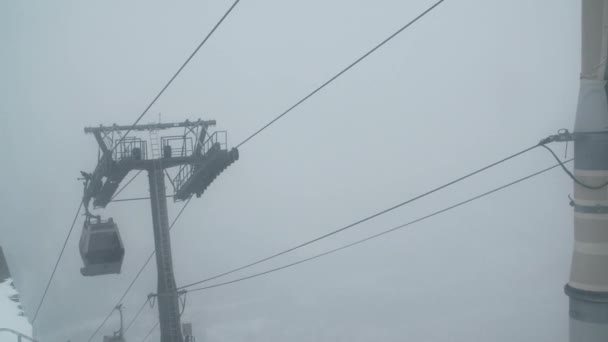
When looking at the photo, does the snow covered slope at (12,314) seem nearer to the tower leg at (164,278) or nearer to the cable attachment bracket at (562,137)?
the tower leg at (164,278)

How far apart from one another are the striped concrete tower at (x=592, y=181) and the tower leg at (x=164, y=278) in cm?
999

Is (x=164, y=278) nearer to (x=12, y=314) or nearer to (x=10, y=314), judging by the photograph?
(x=10, y=314)

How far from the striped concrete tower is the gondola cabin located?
12.6 meters

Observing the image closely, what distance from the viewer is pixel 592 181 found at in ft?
14.4

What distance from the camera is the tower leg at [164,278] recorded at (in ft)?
42.4

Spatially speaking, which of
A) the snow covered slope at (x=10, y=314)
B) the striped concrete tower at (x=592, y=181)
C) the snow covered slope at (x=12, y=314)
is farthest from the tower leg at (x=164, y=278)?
the snow covered slope at (x=12, y=314)

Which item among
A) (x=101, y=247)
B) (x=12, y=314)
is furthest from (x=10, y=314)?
(x=101, y=247)

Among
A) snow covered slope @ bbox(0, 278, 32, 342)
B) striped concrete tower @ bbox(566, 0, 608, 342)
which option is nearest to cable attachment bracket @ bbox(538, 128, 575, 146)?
striped concrete tower @ bbox(566, 0, 608, 342)

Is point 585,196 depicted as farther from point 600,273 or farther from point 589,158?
point 600,273

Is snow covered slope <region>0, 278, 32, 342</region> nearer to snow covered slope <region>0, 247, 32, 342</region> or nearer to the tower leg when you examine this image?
snow covered slope <region>0, 247, 32, 342</region>

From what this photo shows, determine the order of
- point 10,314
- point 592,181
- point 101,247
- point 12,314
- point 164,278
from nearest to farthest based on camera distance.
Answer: point 592,181, point 164,278, point 101,247, point 10,314, point 12,314

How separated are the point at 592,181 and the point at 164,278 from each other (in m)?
10.5

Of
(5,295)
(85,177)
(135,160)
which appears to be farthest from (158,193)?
(5,295)

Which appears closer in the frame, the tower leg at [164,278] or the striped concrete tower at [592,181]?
the striped concrete tower at [592,181]
